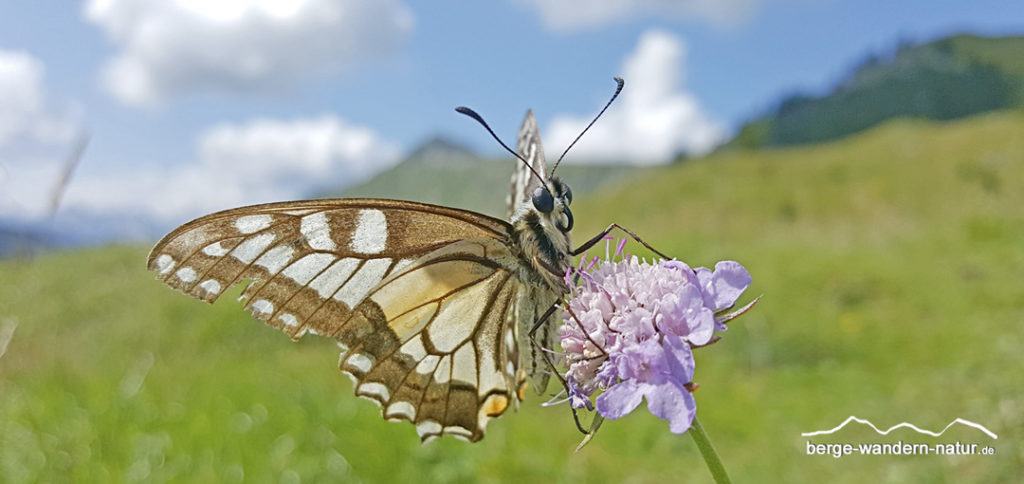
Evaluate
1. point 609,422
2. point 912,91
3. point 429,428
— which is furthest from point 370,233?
point 912,91

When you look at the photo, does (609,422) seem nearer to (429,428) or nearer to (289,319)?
(429,428)

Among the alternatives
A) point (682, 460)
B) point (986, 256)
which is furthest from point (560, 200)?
point (986, 256)

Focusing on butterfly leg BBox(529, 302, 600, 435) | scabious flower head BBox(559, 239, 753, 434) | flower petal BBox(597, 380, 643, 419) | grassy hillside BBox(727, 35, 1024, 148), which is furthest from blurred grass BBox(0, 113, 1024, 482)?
grassy hillside BBox(727, 35, 1024, 148)

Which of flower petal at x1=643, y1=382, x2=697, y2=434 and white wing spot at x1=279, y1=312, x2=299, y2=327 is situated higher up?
flower petal at x1=643, y1=382, x2=697, y2=434

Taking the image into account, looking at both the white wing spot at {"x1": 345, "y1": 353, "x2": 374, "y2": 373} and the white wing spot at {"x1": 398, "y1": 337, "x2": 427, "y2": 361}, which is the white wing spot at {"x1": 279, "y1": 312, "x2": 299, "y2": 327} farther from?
the white wing spot at {"x1": 398, "y1": 337, "x2": 427, "y2": 361}

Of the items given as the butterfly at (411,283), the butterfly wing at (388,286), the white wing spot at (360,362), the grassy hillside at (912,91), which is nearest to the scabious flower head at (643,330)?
the butterfly at (411,283)

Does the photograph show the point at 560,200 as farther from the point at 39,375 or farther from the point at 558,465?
the point at 39,375
